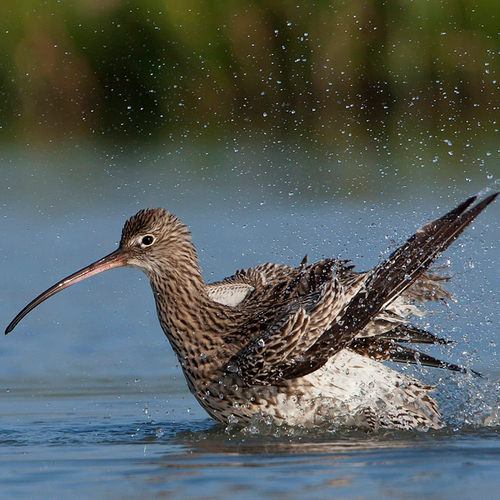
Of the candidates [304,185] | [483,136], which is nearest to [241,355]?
[304,185]

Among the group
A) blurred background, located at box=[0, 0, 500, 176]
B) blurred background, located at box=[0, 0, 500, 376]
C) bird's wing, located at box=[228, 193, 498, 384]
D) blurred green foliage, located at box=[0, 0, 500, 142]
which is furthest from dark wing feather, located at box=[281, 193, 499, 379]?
blurred green foliage, located at box=[0, 0, 500, 142]

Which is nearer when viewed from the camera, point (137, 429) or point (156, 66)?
point (137, 429)

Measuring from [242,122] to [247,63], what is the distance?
Answer: 9.19 feet

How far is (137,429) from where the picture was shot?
7.36 m

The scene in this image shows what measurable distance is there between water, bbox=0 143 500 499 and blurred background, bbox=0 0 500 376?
78 mm

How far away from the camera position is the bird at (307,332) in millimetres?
6715

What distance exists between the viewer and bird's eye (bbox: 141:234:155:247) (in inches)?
295

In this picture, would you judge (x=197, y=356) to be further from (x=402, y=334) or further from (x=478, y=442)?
(x=478, y=442)

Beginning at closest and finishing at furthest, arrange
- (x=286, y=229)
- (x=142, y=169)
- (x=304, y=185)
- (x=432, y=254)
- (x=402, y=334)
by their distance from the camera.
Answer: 1. (x=432, y=254)
2. (x=402, y=334)
3. (x=286, y=229)
4. (x=304, y=185)
5. (x=142, y=169)

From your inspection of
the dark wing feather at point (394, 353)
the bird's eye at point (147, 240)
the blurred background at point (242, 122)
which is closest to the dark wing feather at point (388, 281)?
the dark wing feather at point (394, 353)

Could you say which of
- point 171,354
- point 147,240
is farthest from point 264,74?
point 147,240

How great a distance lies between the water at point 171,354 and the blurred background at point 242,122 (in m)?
0.08

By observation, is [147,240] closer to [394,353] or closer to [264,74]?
[394,353]

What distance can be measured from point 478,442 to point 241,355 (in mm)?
1535
